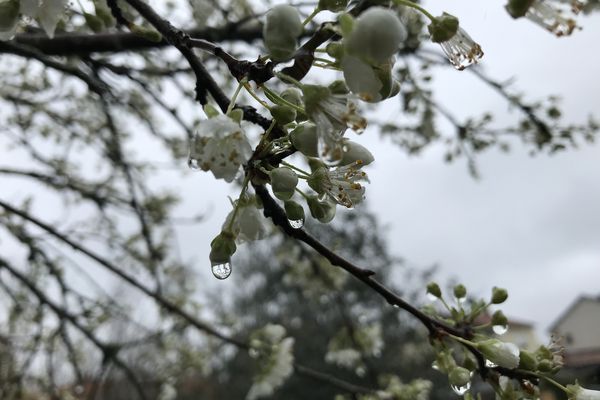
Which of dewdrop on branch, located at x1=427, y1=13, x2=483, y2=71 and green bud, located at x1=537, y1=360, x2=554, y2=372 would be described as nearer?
dewdrop on branch, located at x1=427, y1=13, x2=483, y2=71

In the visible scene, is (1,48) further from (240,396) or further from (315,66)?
(240,396)

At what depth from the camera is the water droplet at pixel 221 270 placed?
881 millimetres

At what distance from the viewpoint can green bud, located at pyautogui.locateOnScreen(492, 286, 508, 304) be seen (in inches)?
46.7

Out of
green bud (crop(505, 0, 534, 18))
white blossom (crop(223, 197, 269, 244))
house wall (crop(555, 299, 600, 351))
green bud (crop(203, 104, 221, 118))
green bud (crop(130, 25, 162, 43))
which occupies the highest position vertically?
house wall (crop(555, 299, 600, 351))

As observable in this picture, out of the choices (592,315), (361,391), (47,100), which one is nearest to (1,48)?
(361,391)

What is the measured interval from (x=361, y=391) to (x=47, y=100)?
3080mm

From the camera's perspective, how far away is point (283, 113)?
734mm

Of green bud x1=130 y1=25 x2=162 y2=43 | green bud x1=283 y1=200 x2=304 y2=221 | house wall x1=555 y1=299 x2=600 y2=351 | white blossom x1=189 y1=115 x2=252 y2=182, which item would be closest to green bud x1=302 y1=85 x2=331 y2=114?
white blossom x1=189 y1=115 x2=252 y2=182

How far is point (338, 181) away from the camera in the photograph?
95cm

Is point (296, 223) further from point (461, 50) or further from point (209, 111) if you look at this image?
point (461, 50)

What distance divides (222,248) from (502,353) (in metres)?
0.56

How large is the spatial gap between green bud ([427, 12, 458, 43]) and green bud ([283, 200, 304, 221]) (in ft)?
1.18

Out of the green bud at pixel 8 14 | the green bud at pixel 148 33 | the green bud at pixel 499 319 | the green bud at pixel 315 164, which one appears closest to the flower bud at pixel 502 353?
the green bud at pixel 499 319

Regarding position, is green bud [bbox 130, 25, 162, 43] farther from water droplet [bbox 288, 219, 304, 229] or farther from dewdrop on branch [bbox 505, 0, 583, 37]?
dewdrop on branch [bbox 505, 0, 583, 37]
